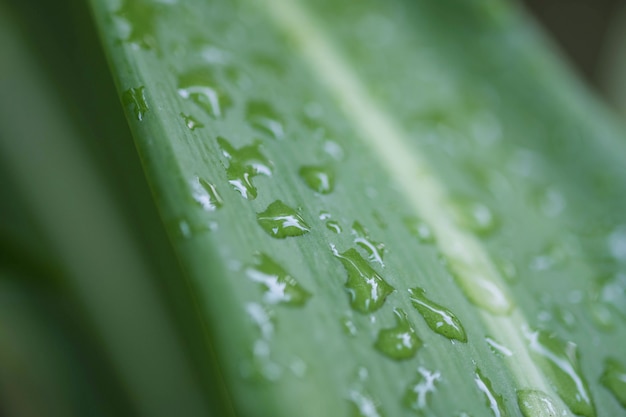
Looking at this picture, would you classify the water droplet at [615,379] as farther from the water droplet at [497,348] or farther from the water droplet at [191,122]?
the water droplet at [191,122]

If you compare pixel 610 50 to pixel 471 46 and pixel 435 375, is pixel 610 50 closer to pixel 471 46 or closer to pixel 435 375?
pixel 471 46

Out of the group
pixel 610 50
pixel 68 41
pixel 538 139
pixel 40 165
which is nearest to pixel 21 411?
pixel 40 165

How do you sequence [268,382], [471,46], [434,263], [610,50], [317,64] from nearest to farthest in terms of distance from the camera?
1. [268,382]
2. [434,263]
3. [317,64]
4. [471,46]
5. [610,50]

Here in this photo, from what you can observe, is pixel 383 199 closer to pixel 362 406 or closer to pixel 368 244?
pixel 368 244

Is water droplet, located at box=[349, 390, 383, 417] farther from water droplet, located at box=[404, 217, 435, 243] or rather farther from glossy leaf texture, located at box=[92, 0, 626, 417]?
water droplet, located at box=[404, 217, 435, 243]

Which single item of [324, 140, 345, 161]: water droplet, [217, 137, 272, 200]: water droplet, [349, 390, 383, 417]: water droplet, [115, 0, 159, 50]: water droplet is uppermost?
[115, 0, 159, 50]: water droplet

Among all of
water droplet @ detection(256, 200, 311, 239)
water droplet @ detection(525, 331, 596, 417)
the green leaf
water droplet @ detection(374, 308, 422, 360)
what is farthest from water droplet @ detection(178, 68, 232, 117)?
water droplet @ detection(525, 331, 596, 417)

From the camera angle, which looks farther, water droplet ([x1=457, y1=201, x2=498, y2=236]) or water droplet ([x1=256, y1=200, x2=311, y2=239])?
water droplet ([x1=457, y1=201, x2=498, y2=236])
